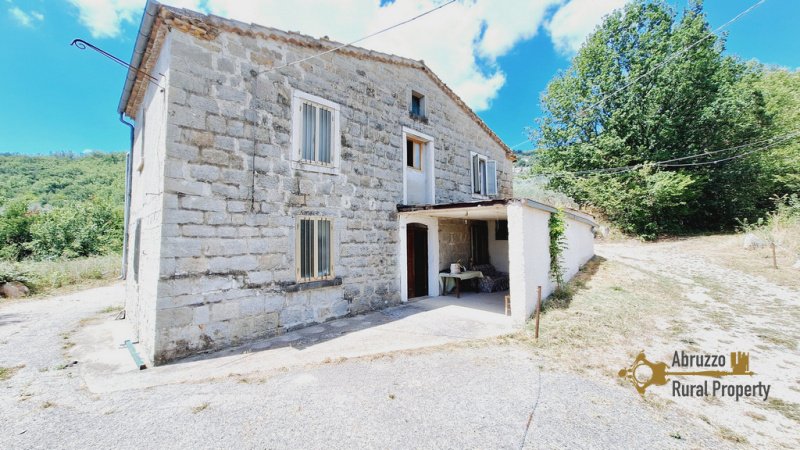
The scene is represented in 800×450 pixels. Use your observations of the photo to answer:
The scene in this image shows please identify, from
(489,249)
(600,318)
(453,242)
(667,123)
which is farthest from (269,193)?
(667,123)

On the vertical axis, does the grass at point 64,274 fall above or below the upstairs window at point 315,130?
below

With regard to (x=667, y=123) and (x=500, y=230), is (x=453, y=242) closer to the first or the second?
(x=500, y=230)

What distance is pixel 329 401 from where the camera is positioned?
3.55m

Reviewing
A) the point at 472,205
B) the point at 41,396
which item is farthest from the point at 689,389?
the point at 41,396

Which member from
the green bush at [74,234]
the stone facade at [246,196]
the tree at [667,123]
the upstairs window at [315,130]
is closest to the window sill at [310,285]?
the stone facade at [246,196]

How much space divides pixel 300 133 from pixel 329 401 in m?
5.18

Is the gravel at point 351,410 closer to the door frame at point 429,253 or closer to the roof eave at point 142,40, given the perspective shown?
the door frame at point 429,253

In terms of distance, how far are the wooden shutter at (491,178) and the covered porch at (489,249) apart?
128 centimetres

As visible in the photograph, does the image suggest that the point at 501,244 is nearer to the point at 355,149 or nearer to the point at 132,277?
the point at 355,149

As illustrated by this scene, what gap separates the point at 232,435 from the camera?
291 centimetres

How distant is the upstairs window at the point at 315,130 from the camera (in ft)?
21.3

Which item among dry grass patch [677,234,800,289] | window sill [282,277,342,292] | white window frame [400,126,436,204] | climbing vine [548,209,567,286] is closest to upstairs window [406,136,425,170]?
white window frame [400,126,436,204]

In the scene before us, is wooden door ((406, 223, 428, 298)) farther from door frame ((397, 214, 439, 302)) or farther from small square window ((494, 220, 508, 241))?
small square window ((494, 220, 508, 241))

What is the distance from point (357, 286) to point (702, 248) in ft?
53.5
